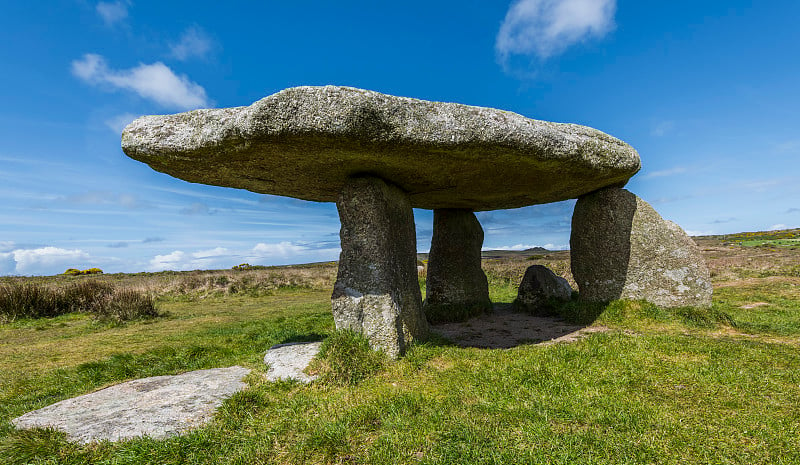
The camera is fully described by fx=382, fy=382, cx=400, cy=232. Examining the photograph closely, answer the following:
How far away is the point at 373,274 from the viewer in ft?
20.7

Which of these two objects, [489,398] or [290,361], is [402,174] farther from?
[489,398]

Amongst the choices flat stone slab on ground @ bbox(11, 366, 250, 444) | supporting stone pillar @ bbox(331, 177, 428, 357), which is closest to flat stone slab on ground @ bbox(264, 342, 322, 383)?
flat stone slab on ground @ bbox(11, 366, 250, 444)

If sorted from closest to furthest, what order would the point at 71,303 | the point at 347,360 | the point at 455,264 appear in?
1. the point at 347,360
2. the point at 455,264
3. the point at 71,303

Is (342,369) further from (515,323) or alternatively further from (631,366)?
(515,323)

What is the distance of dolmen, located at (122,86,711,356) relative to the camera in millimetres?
5047

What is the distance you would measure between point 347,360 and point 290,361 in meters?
1.03

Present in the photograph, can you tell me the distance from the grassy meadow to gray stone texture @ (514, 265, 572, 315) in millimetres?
1993

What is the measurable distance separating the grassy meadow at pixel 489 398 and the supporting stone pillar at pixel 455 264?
2.95 m

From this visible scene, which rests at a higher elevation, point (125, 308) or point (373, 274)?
point (373, 274)

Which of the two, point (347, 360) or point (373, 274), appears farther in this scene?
point (373, 274)

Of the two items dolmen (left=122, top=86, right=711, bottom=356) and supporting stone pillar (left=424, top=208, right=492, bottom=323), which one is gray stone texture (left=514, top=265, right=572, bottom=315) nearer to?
supporting stone pillar (left=424, top=208, right=492, bottom=323)

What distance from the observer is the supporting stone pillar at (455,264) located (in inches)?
425

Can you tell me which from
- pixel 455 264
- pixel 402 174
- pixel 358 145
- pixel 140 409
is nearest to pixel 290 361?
pixel 140 409

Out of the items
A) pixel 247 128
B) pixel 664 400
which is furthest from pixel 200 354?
pixel 664 400
